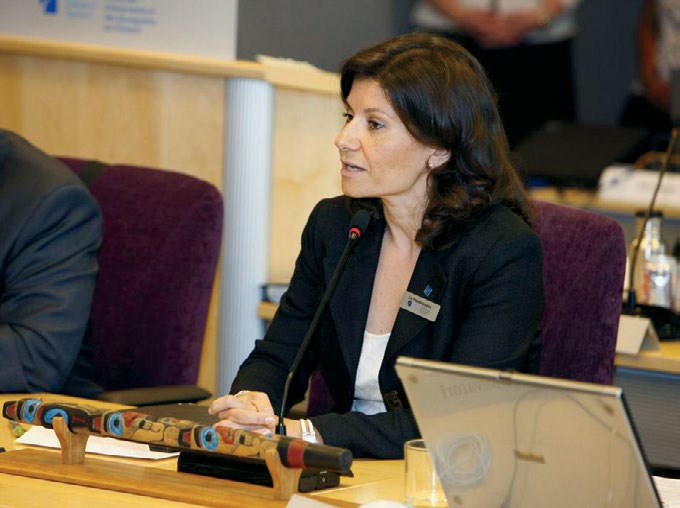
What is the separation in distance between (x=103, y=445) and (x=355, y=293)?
0.63 meters

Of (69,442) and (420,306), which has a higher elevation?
(420,306)

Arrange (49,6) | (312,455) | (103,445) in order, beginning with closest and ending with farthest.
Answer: (312,455) < (103,445) < (49,6)

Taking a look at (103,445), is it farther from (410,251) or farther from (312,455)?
(410,251)

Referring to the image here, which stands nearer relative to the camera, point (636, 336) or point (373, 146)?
point (373, 146)

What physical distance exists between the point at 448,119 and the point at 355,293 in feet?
1.21

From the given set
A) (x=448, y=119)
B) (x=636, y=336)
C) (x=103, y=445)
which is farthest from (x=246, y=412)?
(x=636, y=336)

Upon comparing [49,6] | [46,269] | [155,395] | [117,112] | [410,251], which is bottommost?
[155,395]

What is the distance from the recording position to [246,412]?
1.88 m

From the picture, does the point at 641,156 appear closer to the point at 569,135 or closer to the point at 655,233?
the point at 569,135

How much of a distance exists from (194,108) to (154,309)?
0.69 m

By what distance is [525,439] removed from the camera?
1.28 metres

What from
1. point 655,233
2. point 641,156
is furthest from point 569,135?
point 655,233

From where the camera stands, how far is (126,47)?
3.12 meters

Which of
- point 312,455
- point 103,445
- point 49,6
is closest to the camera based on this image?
point 312,455
